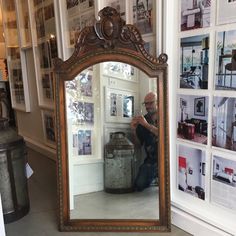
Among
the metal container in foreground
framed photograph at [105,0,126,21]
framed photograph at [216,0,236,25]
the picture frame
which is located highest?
framed photograph at [105,0,126,21]

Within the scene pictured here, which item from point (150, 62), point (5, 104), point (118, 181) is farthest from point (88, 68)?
point (5, 104)

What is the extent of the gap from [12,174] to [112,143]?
2.44 ft

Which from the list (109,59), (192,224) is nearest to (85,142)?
(109,59)

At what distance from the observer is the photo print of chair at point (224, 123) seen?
1363 mm

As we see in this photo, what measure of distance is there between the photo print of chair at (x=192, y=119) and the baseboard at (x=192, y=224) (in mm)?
460

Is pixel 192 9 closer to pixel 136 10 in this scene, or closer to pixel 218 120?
pixel 136 10

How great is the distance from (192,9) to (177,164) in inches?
34.9

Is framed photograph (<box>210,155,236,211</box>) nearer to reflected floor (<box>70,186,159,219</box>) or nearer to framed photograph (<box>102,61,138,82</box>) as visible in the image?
reflected floor (<box>70,186,159,219</box>)

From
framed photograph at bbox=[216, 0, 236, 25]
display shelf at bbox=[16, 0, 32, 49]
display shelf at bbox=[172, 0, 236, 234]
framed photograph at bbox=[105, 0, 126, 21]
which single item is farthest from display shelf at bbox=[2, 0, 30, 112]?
framed photograph at bbox=[216, 0, 236, 25]

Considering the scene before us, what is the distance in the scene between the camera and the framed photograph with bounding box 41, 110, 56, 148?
3.15m

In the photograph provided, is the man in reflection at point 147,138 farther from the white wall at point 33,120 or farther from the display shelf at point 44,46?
the white wall at point 33,120

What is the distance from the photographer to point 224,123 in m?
1.40

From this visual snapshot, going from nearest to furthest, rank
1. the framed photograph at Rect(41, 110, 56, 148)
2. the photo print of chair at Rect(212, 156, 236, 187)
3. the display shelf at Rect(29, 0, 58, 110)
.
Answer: the photo print of chair at Rect(212, 156, 236, 187), the display shelf at Rect(29, 0, 58, 110), the framed photograph at Rect(41, 110, 56, 148)

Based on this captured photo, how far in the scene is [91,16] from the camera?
2.16 meters
